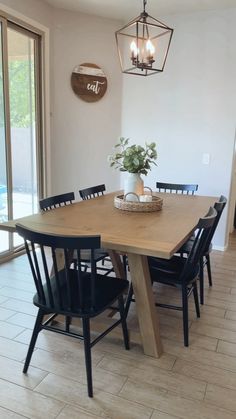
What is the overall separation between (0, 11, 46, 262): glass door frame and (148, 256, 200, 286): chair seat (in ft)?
6.42

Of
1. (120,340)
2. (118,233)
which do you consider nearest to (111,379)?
(120,340)

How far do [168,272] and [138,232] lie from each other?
1.55ft

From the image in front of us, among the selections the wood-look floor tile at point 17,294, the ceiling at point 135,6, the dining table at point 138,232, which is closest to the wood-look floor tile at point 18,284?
the wood-look floor tile at point 17,294

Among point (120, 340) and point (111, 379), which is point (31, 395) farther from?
point (120, 340)

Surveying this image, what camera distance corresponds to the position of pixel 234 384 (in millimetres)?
1918

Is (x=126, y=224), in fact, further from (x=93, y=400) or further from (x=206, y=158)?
(x=206, y=158)

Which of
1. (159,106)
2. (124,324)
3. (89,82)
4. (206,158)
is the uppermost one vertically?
(89,82)

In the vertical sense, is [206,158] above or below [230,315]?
above

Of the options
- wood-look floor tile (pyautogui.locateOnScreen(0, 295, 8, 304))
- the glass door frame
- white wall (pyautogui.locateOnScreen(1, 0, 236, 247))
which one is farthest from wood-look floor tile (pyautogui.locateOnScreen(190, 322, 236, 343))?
the glass door frame

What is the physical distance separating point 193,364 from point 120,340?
499 millimetres

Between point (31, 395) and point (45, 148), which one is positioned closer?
point (31, 395)

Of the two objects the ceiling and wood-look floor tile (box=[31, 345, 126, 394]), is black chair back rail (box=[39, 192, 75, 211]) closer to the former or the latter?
wood-look floor tile (box=[31, 345, 126, 394])

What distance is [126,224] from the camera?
7.28 ft

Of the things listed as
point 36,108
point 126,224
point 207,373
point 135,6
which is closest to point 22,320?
point 126,224
